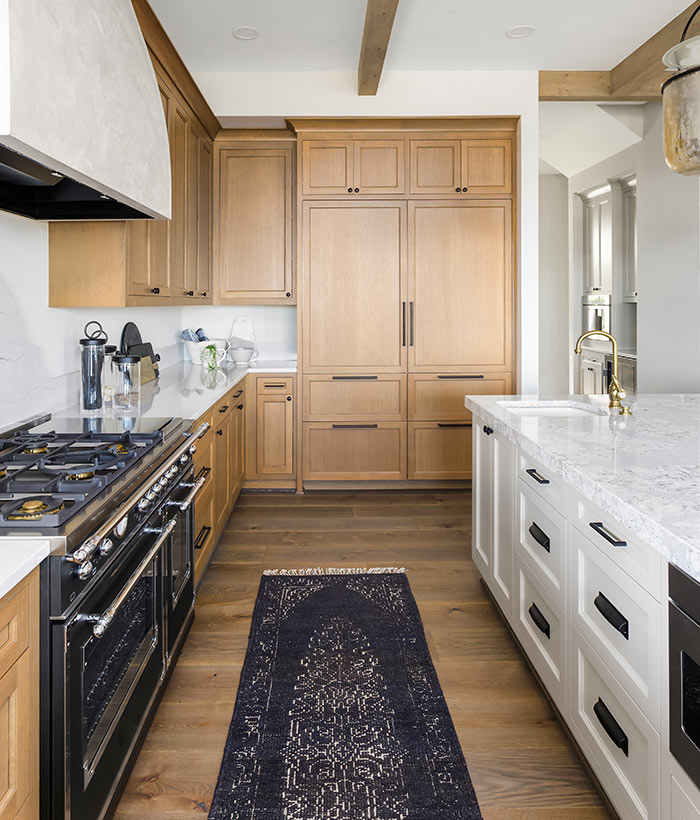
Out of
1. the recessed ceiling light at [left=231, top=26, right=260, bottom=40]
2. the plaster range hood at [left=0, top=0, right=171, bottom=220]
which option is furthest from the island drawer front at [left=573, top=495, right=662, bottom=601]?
the recessed ceiling light at [left=231, top=26, right=260, bottom=40]

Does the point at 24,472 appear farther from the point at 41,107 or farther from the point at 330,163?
the point at 330,163

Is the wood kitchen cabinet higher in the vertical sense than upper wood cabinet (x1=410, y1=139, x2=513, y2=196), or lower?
lower

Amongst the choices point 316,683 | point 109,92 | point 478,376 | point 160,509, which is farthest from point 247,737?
point 478,376

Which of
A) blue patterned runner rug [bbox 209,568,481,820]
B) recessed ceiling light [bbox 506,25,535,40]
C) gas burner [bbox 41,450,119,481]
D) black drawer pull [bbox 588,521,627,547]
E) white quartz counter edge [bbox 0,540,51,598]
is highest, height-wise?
recessed ceiling light [bbox 506,25,535,40]

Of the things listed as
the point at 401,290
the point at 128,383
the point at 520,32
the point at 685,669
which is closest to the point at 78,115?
the point at 128,383

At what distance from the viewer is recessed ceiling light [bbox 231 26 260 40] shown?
3.95 m

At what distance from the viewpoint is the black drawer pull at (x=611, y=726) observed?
1536 millimetres

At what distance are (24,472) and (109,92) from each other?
3.75 feet

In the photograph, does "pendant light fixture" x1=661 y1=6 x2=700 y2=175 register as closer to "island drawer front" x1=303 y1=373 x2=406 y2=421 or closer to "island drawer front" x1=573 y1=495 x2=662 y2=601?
"island drawer front" x1=573 y1=495 x2=662 y2=601

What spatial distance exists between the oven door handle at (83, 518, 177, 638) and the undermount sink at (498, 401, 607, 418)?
1.46 m

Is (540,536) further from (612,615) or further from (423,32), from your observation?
(423,32)

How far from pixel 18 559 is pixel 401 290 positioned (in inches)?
155

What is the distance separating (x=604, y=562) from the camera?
1.65 metres

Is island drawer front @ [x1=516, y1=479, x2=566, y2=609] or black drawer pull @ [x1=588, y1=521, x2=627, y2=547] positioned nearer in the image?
black drawer pull @ [x1=588, y1=521, x2=627, y2=547]
